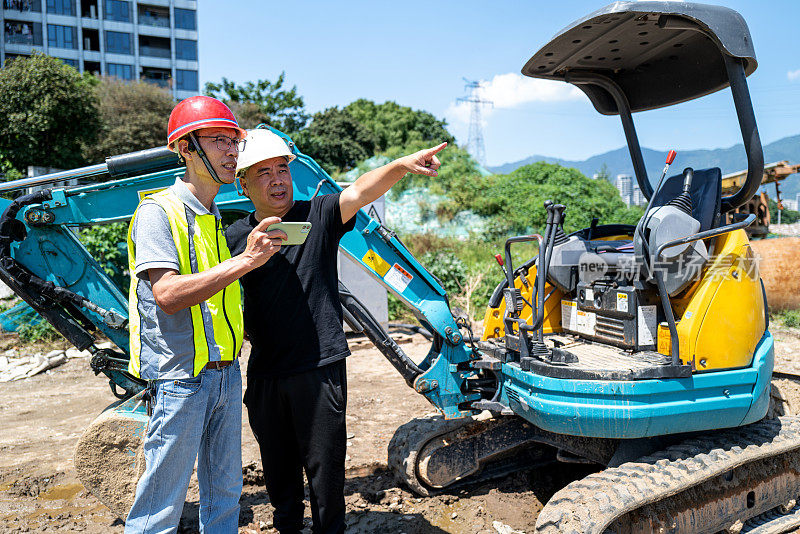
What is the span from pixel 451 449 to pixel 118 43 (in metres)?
44.8

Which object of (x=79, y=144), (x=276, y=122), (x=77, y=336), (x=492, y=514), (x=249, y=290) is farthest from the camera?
(x=276, y=122)

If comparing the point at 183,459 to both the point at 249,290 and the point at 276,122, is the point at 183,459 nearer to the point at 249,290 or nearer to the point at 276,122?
the point at 249,290

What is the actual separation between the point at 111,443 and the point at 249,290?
4.41ft

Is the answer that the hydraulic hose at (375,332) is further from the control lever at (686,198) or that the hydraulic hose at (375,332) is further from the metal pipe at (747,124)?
the metal pipe at (747,124)

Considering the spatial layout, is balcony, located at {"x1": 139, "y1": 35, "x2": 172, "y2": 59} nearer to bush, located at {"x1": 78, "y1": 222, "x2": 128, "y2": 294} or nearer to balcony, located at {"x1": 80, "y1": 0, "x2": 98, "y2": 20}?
balcony, located at {"x1": 80, "y1": 0, "x2": 98, "y2": 20}

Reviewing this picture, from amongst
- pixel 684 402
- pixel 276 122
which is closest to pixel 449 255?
pixel 684 402

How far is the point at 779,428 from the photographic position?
3.61 m

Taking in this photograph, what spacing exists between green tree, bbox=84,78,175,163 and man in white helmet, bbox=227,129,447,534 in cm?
1953

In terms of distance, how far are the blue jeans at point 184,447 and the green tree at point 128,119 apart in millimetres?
20008

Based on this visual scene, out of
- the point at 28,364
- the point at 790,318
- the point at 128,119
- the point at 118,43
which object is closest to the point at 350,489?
the point at 28,364

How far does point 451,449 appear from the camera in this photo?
3.98m

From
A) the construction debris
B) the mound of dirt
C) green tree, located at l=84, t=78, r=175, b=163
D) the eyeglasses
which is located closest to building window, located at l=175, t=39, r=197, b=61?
green tree, located at l=84, t=78, r=175, b=163

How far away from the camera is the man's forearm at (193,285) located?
2.04 m

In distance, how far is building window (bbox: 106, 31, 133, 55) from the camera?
4047 cm
